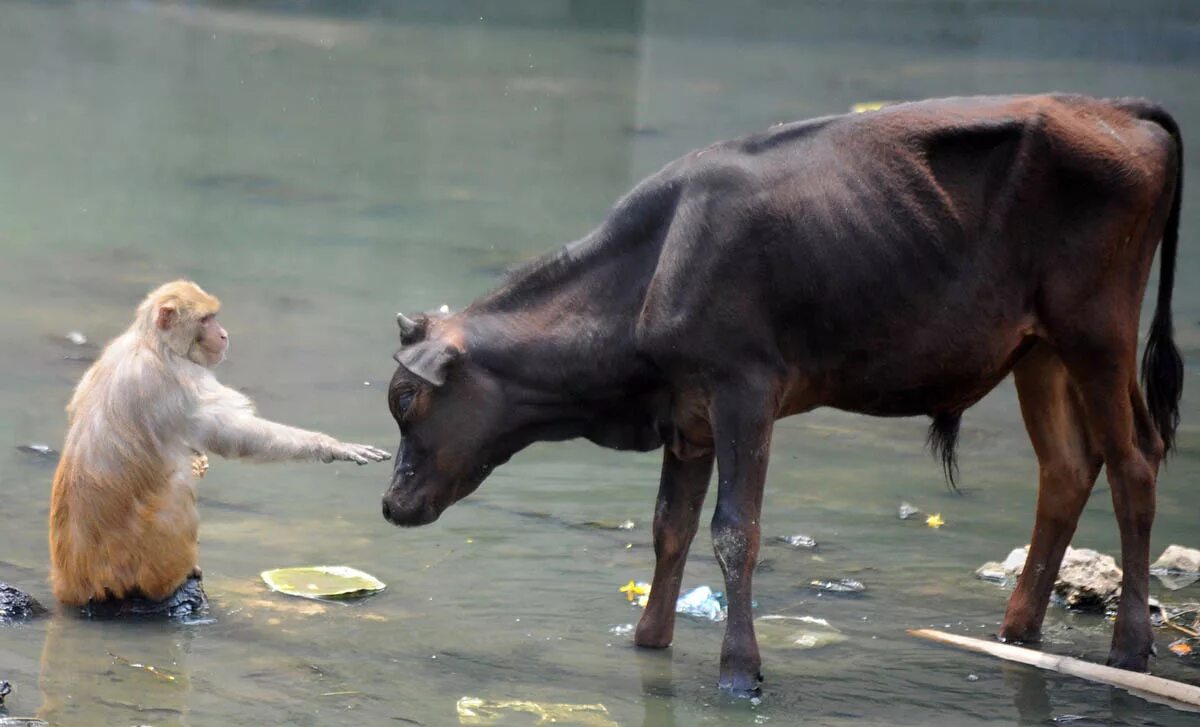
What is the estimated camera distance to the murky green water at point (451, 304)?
6137 mm

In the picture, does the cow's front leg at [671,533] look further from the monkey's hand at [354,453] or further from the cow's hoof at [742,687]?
the monkey's hand at [354,453]

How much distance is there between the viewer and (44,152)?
1546 cm

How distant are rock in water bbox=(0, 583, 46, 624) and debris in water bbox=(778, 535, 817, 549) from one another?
3249 millimetres

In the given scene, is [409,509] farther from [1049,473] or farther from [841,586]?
[1049,473]

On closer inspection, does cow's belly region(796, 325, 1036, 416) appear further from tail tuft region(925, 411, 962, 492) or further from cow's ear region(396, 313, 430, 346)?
cow's ear region(396, 313, 430, 346)

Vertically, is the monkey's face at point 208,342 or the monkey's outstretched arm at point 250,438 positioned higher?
the monkey's face at point 208,342

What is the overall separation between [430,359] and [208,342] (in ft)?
3.35

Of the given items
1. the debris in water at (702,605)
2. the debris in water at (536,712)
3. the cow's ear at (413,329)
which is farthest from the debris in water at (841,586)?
the cow's ear at (413,329)

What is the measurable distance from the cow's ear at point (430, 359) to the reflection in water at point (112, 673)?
1268mm

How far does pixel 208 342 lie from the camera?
6.75m

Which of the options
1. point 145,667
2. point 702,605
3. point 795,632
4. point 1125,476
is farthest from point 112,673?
point 1125,476

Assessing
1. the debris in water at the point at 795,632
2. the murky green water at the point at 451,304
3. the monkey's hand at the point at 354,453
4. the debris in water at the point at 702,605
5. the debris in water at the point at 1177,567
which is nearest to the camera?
the murky green water at the point at 451,304

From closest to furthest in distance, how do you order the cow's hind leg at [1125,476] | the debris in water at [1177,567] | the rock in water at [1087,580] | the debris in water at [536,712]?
the debris in water at [536,712] < the cow's hind leg at [1125,476] < the rock in water at [1087,580] < the debris in water at [1177,567]

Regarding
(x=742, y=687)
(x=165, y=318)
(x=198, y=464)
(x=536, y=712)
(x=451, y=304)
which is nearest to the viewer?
(x=536, y=712)
